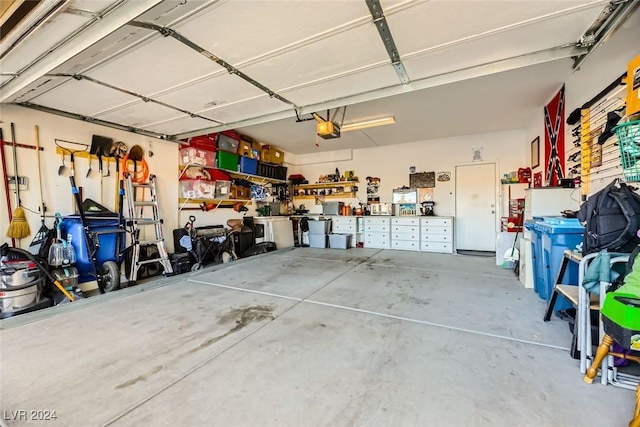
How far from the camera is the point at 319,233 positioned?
697 centimetres

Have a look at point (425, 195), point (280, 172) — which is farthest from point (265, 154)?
point (425, 195)

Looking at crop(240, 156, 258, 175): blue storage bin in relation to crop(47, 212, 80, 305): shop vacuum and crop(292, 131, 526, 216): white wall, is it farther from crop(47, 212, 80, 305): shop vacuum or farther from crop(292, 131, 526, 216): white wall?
A: crop(47, 212, 80, 305): shop vacuum

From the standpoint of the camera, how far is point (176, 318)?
2.50m

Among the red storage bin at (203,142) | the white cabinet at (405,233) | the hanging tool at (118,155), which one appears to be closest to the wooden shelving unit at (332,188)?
the white cabinet at (405,233)

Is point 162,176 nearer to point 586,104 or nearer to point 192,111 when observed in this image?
point 192,111

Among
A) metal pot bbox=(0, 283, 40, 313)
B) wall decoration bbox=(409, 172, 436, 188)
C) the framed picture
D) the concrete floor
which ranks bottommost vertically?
the concrete floor

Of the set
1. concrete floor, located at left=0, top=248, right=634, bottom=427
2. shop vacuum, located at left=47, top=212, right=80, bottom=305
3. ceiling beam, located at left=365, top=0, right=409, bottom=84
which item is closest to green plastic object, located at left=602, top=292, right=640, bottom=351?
concrete floor, located at left=0, top=248, right=634, bottom=427

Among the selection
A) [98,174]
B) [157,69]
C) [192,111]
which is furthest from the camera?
[98,174]

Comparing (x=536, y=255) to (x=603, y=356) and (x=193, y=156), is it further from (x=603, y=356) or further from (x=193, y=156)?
(x=193, y=156)

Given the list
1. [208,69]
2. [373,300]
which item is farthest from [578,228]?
[208,69]

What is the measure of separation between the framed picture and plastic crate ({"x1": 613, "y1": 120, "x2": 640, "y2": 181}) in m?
3.83

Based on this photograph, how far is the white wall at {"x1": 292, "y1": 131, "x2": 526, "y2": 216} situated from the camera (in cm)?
587

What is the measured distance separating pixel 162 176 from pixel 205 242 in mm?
1479

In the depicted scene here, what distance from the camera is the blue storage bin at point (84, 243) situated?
3.39 m
